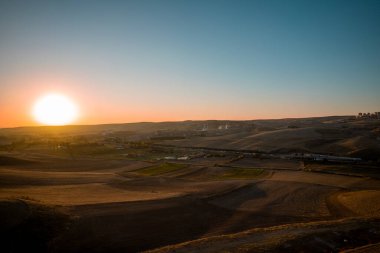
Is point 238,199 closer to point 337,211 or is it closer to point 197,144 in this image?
point 337,211

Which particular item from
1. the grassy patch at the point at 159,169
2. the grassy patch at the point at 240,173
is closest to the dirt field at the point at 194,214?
the grassy patch at the point at 240,173

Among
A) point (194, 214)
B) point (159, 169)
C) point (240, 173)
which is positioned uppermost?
point (194, 214)

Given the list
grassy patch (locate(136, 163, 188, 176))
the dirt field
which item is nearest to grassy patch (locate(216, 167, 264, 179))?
the dirt field

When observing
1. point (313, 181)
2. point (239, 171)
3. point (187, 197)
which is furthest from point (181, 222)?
point (239, 171)

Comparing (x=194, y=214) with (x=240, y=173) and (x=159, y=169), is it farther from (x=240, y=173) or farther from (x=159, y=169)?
(x=159, y=169)

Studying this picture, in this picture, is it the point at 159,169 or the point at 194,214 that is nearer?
the point at 194,214

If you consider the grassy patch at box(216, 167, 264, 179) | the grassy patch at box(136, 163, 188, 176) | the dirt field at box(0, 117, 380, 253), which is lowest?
the grassy patch at box(216, 167, 264, 179)

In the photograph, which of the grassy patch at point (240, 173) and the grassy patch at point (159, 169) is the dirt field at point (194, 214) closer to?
the grassy patch at point (240, 173)

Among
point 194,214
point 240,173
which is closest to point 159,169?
point 240,173

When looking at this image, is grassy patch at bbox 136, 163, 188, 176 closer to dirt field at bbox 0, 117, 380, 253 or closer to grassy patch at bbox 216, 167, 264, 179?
dirt field at bbox 0, 117, 380, 253

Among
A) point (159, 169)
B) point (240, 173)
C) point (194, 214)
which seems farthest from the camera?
point (159, 169)
